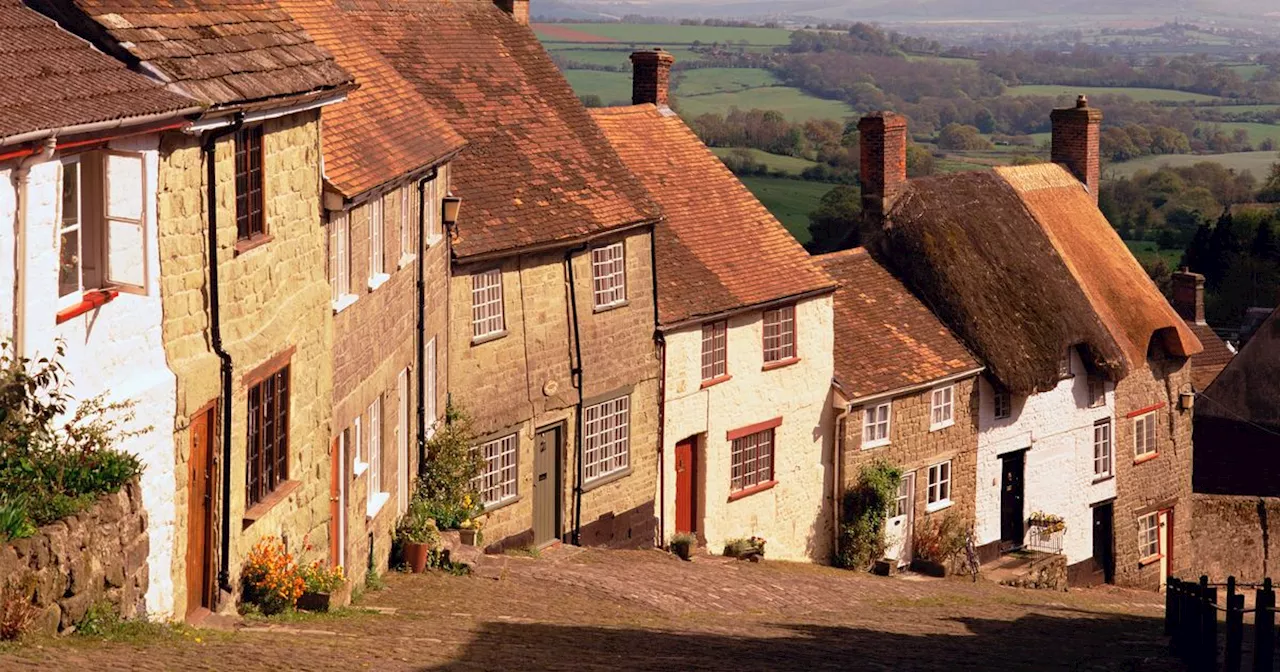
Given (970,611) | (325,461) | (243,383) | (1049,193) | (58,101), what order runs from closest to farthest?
(58,101) < (243,383) < (325,461) < (970,611) < (1049,193)

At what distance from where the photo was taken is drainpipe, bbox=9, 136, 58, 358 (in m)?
11.5

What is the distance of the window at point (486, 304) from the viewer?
1003 inches

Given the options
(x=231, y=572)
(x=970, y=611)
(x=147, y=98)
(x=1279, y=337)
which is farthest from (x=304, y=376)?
(x=1279, y=337)

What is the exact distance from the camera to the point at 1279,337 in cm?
4144

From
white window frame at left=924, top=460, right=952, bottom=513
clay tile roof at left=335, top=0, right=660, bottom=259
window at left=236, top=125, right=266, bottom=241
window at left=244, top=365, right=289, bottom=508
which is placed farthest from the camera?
white window frame at left=924, top=460, right=952, bottom=513

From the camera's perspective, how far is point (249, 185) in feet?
50.7

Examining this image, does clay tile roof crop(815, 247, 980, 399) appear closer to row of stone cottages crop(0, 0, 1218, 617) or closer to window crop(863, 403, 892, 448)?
row of stone cottages crop(0, 0, 1218, 617)

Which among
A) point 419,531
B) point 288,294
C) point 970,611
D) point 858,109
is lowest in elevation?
point 970,611

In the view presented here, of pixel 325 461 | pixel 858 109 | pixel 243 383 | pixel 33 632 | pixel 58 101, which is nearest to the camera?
pixel 33 632

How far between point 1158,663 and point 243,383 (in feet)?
28.8

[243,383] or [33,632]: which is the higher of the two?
[243,383]

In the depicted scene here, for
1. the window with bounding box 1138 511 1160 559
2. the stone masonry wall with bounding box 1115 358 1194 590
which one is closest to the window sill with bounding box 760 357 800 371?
the stone masonry wall with bounding box 1115 358 1194 590

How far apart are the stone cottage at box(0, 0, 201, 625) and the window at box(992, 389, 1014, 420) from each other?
2470 cm

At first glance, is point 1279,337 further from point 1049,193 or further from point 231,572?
point 231,572
